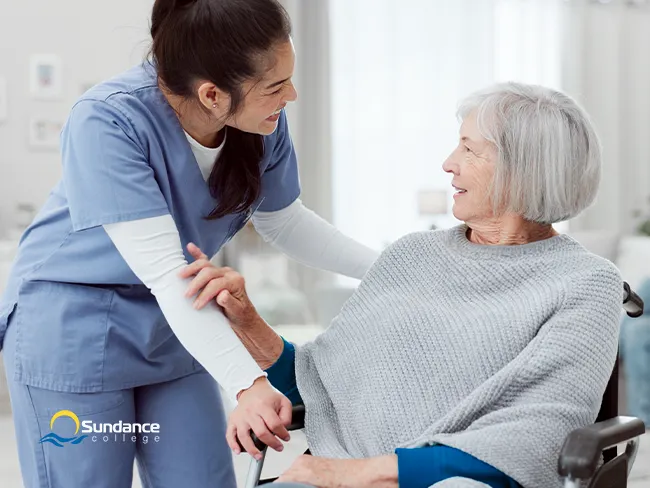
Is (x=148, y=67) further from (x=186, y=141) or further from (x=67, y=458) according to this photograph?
(x=67, y=458)

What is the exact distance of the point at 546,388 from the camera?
138cm

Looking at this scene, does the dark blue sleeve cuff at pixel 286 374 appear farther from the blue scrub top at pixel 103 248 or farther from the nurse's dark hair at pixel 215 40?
the nurse's dark hair at pixel 215 40

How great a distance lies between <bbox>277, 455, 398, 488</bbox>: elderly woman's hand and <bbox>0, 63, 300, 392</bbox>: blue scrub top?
326 mm

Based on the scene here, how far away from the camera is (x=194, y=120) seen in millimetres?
1483

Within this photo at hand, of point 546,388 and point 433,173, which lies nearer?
point 546,388

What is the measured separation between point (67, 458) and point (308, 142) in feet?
14.8

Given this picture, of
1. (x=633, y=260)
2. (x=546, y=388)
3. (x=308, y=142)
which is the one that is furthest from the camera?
(x=308, y=142)

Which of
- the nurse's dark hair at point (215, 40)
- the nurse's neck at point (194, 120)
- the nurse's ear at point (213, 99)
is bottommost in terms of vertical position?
the nurse's neck at point (194, 120)

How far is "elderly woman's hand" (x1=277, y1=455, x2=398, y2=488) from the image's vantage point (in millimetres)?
1366

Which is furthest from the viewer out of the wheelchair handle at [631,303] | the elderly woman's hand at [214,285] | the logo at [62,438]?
the wheelchair handle at [631,303]

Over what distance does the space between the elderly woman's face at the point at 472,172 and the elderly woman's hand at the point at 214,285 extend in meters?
0.44

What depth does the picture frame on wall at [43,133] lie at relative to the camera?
5.20 metres

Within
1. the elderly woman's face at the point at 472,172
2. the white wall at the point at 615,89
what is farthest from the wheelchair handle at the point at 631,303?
the white wall at the point at 615,89

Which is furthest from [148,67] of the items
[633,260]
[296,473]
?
[633,260]
